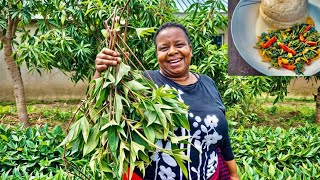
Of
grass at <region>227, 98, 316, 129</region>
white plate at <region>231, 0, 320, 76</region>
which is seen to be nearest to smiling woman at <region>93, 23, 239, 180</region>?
white plate at <region>231, 0, 320, 76</region>

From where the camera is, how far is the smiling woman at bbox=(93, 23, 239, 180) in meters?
1.51

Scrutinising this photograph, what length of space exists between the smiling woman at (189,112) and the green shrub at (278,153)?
1016 millimetres

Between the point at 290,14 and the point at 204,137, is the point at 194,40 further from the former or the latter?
the point at 204,137

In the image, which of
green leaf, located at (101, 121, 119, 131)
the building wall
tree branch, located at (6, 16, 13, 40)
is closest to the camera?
green leaf, located at (101, 121, 119, 131)

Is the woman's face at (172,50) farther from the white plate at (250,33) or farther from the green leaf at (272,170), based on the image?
the green leaf at (272,170)

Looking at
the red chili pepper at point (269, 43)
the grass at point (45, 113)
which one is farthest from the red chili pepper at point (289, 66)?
the grass at point (45, 113)

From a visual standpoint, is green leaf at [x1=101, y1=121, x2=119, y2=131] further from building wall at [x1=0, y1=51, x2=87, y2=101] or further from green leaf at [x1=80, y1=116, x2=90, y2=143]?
building wall at [x1=0, y1=51, x2=87, y2=101]

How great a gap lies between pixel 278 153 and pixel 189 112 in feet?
5.86

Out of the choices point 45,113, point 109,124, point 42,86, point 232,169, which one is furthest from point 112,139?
point 42,86

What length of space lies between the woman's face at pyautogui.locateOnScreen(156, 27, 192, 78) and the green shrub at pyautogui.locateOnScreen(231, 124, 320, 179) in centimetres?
123

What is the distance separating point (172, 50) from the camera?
1569 mm

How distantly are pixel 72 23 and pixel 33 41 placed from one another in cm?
44

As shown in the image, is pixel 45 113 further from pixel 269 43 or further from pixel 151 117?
pixel 151 117

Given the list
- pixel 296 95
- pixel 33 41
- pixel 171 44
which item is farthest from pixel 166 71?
pixel 296 95
